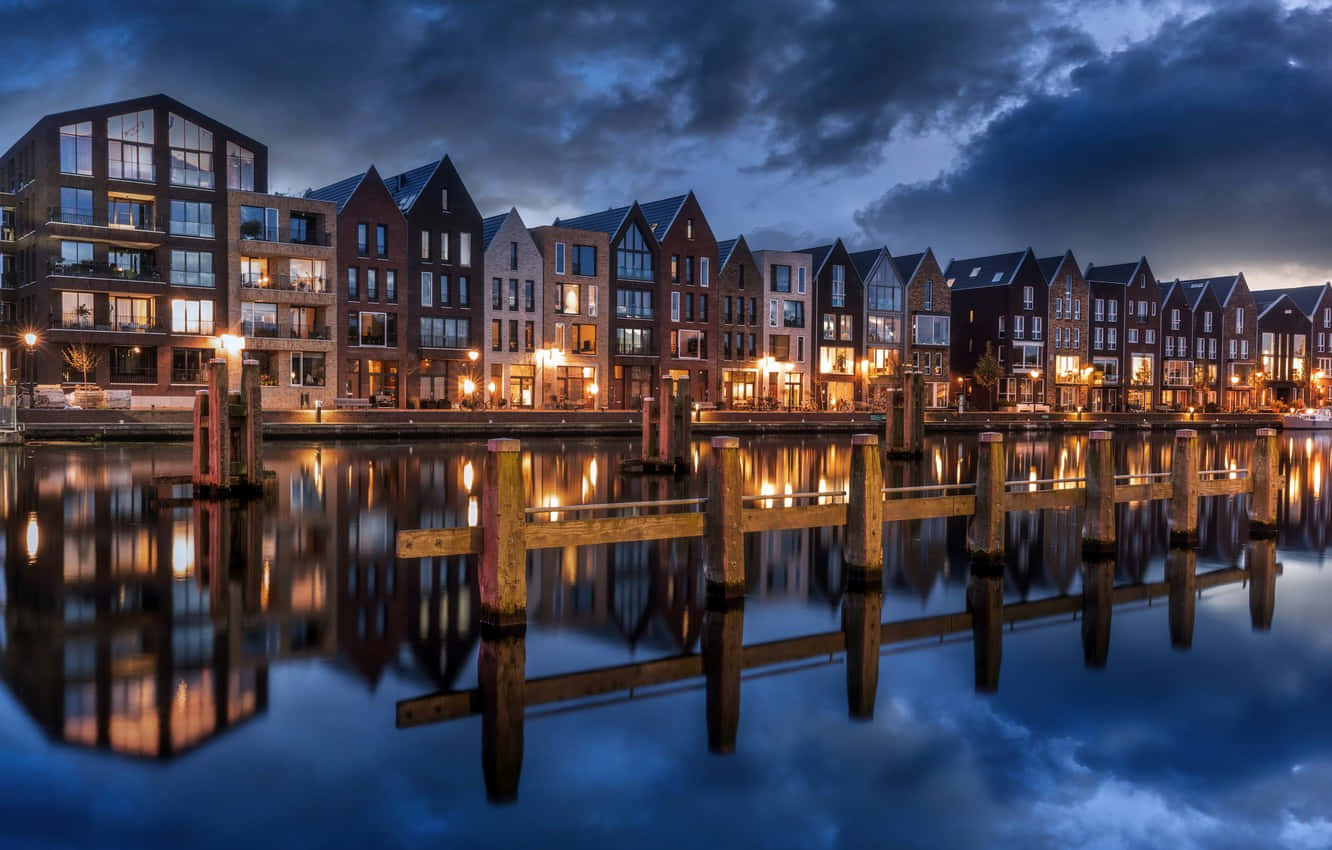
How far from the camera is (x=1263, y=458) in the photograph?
23.0 m

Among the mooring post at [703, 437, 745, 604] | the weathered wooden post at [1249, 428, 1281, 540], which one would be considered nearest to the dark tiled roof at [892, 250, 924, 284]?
the weathered wooden post at [1249, 428, 1281, 540]

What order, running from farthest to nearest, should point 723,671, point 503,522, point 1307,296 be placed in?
point 1307,296
point 723,671
point 503,522

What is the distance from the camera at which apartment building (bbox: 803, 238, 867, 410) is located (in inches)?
3524

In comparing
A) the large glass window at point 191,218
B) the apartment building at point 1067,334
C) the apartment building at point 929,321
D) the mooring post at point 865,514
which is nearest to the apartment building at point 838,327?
the apartment building at point 929,321

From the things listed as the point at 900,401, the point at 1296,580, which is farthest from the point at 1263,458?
the point at 900,401

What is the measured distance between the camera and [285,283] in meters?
68.1

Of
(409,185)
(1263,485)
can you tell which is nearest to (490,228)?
(409,185)

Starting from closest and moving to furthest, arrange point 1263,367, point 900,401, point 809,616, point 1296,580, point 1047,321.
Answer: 1. point 809,616
2. point 1296,580
3. point 900,401
4. point 1047,321
5. point 1263,367

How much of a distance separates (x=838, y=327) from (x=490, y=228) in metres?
29.6

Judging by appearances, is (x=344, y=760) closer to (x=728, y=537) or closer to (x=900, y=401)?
(x=728, y=537)

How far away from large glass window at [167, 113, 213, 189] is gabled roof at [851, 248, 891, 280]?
165ft

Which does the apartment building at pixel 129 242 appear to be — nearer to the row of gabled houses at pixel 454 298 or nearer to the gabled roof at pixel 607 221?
the row of gabled houses at pixel 454 298

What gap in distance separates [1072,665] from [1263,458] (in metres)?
10.8

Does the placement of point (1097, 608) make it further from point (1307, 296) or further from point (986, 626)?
point (1307, 296)
